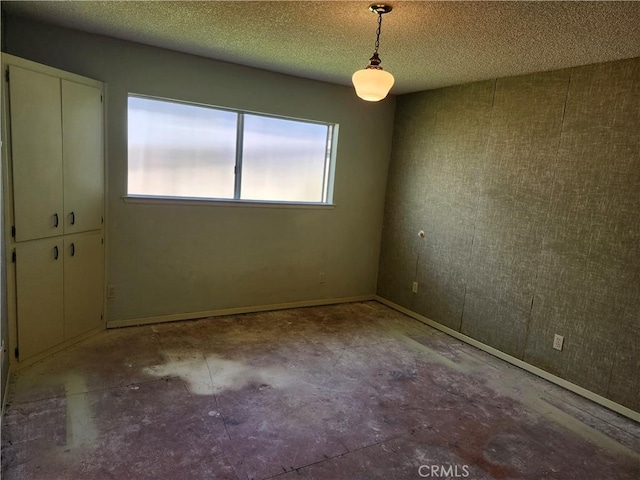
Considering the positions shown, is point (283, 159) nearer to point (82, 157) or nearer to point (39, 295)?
point (82, 157)

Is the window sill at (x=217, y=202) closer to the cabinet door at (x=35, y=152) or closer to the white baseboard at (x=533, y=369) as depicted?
the cabinet door at (x=35, y=152)

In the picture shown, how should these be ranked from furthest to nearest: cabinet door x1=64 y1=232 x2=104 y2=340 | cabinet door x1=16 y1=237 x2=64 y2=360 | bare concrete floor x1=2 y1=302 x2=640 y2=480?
1. cabinet door x1=64 y1=232 x2=104 y2=340
2. cabinet door x1=16 y1=237 x2=64 y2=360
3. bare concrete floor x1=2 y1=302 x2=640 y2=480

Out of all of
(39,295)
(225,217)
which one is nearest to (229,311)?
(225,217)

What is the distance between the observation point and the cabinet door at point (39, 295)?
8.77 feet

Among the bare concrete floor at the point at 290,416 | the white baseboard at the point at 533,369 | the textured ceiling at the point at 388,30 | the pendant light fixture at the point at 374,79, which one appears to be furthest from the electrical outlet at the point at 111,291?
the white baseboard at the point at 533,369

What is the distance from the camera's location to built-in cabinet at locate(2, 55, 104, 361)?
255 centimetres

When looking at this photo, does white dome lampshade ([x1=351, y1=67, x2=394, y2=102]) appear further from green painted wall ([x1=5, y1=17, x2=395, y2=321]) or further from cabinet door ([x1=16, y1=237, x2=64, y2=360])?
cabinet door ([x1=16, y1=237, x2=64, y2=360])

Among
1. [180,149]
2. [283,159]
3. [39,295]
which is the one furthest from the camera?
[283,159]

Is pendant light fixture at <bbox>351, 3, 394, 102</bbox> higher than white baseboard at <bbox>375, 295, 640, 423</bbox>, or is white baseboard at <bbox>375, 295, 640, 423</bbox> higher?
pendant light fixture at <bbox>351, 3, 394, 102</bbox>

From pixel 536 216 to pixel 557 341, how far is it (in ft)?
3.24

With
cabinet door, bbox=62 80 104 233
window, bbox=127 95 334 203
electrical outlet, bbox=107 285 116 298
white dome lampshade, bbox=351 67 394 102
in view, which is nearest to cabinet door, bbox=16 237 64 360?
cabinet door, bbox=62 80 104 233

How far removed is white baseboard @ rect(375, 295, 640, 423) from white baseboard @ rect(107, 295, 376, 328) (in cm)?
65

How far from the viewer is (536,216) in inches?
128

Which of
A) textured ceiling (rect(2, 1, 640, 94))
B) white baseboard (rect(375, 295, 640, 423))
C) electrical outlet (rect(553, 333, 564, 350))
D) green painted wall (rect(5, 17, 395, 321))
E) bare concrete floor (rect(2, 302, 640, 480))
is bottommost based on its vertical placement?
bare concrete floor (rect(2, 302, 640, 480))
